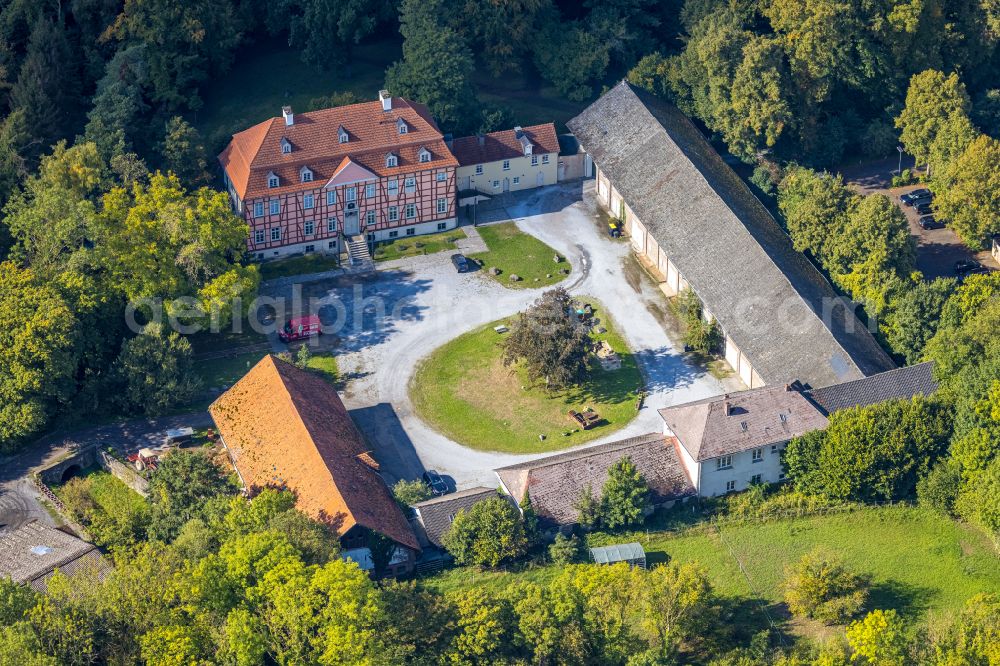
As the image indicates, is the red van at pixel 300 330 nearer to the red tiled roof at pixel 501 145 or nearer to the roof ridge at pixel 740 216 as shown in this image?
the red tiled roof at pixel 501 145

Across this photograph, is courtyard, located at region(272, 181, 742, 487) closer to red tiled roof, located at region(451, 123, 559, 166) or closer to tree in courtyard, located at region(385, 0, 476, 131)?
red tiled roof, located at region(451, 123, 559, 166)

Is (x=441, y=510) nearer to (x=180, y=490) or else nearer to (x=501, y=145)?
(x=180, y=490)

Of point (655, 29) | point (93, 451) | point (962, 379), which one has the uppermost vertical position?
point (655, 29)

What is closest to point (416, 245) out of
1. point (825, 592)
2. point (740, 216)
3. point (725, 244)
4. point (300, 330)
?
point (300, 330)

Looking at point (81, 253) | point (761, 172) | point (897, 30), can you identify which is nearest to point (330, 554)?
point (81, 253)

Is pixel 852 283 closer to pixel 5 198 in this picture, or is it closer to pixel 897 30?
pixel 897 30
